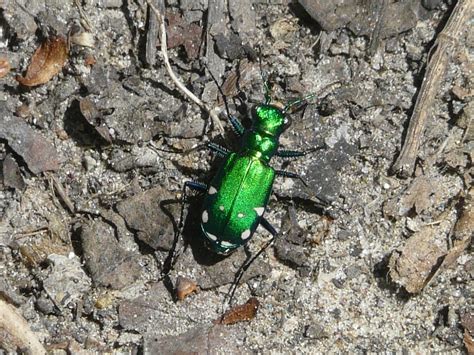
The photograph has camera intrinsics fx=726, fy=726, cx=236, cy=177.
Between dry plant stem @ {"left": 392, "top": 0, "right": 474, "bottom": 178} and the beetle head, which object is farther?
dry plant stem @ {"left": 392, "top": 0, "right": 474, "bottom": 178}

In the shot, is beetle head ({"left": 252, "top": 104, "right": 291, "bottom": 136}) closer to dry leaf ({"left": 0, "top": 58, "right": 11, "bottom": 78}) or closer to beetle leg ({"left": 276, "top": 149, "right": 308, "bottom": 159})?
beetle leg ({"left": 276, "top": 149, "right": 308, "bottom": 159})

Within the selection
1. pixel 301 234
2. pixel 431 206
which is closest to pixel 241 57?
pixel 301 234

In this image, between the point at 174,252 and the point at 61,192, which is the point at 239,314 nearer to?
the point at 174,252

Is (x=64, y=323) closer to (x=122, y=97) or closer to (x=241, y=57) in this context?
(x=122, y=97)

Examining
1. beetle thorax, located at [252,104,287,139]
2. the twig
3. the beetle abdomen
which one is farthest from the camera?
the twig

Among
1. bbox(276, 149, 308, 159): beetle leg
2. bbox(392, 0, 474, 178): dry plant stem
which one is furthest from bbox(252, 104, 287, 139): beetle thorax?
bbox(392, 0, 474, 178): dry plant stem

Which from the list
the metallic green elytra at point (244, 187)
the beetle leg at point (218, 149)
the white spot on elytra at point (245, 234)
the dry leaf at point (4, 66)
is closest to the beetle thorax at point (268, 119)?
the metallic green elytra at point (244, 187)

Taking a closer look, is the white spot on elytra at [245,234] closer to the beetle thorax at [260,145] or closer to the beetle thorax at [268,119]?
the beetle thorax at [260,145]
